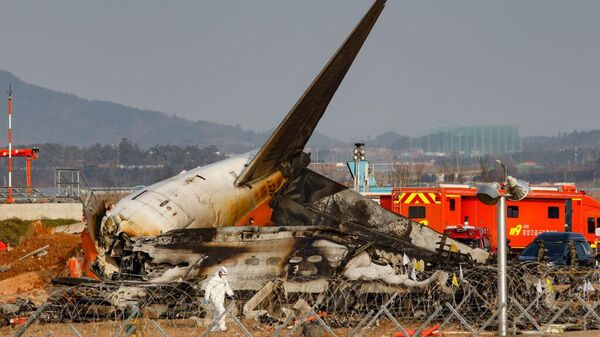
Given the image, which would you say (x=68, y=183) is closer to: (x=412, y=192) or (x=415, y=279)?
(x=412, y=192)

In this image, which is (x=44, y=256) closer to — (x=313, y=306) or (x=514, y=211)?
(x=313, y=306)

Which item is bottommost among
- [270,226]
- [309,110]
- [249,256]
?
[249,256]

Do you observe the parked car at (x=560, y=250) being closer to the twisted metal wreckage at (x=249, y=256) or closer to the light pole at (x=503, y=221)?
the twisted metal wreckage at (x=249, y=256)

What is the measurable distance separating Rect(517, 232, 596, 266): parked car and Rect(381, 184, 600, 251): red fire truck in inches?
422

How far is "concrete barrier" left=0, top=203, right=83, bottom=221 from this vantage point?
66.8 m

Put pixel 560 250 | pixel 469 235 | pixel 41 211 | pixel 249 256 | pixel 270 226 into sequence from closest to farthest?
pixel 249 256 < pixel 270 226 < pixel 560 250 < pixel 469 235 < pixel 41 211

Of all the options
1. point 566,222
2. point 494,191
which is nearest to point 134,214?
point 494,191

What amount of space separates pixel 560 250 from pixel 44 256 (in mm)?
18670

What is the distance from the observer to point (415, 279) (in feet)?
90.2

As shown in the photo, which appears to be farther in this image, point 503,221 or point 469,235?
point 469,235

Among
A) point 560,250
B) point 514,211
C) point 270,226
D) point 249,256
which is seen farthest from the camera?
point 514,211

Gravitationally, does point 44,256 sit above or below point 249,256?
below

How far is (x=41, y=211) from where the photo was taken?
68812mm

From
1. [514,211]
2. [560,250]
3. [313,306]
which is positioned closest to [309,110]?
[313,306]
